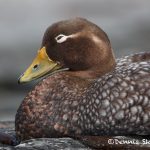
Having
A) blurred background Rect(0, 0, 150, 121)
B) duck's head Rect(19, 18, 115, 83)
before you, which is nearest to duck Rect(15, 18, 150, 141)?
duck's head Rect(19, 18, 115, 83)

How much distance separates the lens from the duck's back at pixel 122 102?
7708 millimetres

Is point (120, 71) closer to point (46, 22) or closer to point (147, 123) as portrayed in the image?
point (147, 123)

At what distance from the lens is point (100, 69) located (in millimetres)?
8383

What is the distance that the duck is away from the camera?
776 centimetres

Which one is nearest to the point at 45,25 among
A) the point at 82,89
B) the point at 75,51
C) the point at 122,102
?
the point at 75,51

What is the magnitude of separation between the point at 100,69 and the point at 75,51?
296 mm

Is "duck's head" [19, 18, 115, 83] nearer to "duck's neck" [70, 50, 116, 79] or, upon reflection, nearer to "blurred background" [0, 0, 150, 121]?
"duck's neck" [70, 50, 116, 79]

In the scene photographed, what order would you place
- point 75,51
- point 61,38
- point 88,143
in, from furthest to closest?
point 75,51 → point 61,38 → point 88,143

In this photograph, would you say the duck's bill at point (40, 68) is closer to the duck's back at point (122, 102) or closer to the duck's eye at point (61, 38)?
the duck's eye at point (61, 38)

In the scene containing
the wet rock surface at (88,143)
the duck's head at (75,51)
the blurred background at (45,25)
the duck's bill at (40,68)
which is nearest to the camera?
the wet rock surface at (88,143)

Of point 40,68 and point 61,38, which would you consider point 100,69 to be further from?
point 40,68

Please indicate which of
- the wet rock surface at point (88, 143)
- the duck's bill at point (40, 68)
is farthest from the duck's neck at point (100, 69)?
the wet rock surface at point (88, 143)

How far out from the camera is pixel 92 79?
8.33 meters

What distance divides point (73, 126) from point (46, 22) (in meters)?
8.49
